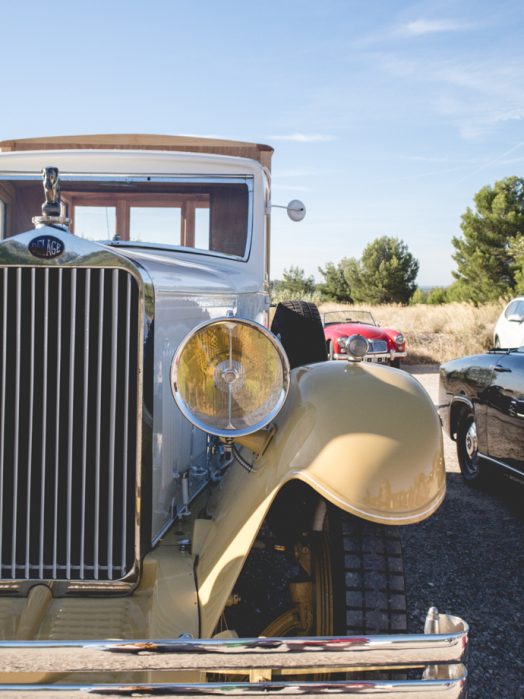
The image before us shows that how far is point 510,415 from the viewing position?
4195 mm

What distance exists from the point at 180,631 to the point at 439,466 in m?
0.89

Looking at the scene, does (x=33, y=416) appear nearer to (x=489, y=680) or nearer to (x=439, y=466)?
(x=439, y=466)

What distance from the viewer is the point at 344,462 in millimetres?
1755

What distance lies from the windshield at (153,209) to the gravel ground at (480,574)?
2.09 metres

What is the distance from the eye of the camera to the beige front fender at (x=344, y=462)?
1715mm

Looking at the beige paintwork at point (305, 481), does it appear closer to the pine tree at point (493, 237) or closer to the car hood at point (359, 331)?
the car hood at point (359, 331)

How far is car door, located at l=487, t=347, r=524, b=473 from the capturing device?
4082 millimetres

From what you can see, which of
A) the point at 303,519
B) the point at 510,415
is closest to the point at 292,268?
the point at 510,415

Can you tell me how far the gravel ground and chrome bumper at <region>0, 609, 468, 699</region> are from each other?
1.23 meters

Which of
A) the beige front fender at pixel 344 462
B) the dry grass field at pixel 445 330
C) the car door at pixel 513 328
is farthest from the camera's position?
the dry grass field at pixel 445 330

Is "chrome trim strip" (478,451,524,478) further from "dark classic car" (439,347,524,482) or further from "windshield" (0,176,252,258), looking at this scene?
"windshield" (0,176,252,258)

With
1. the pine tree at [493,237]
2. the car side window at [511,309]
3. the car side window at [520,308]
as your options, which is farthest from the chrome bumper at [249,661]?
the pine tree at [493,237]

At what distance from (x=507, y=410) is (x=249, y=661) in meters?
3.31

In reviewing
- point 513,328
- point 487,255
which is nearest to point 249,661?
point 513,328
